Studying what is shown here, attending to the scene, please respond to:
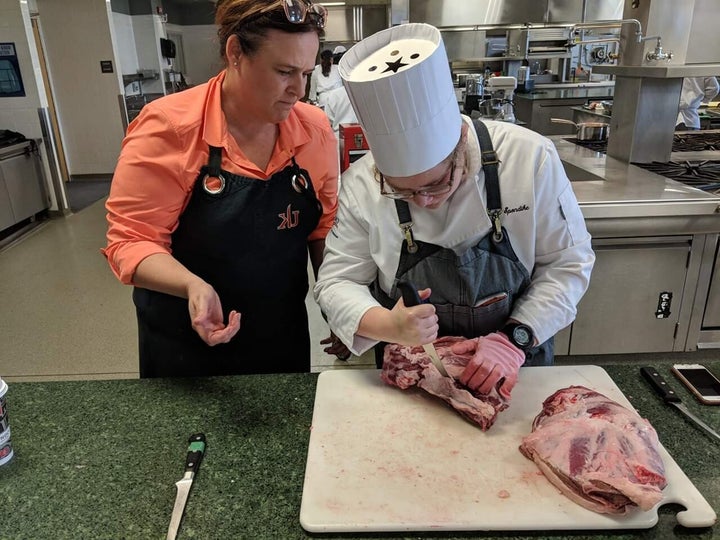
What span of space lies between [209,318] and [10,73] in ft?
18.2

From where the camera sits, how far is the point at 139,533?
2.73 ft

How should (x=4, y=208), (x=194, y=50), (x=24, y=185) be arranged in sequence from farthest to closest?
1. (x=194, y=50)
2. (x=24, y=185)
3. (x=4, y=208)

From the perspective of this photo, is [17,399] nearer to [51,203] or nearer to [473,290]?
[473,290]

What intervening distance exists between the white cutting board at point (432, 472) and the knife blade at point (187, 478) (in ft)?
0.61

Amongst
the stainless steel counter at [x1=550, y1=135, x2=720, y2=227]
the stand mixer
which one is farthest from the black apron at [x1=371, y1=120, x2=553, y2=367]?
the stand mixer

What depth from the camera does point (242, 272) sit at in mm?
1409

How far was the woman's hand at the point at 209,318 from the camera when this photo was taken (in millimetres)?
1028

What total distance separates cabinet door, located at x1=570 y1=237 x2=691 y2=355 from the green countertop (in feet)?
3.90

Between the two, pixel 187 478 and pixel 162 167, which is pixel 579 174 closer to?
pixel 162 167

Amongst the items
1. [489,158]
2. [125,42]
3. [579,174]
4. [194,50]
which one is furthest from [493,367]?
[194,50]

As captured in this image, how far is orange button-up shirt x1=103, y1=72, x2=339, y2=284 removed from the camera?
4.13 ft

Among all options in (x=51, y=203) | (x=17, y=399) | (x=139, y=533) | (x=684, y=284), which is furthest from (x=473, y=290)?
(x=51, y=203)

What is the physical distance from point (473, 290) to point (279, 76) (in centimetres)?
61

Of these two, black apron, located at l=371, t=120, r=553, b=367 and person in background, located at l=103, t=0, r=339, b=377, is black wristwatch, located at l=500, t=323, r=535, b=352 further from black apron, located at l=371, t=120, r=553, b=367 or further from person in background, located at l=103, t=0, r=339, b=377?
person in background, located at l=103, t=0, r=339, b=377
